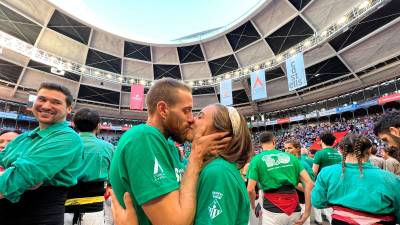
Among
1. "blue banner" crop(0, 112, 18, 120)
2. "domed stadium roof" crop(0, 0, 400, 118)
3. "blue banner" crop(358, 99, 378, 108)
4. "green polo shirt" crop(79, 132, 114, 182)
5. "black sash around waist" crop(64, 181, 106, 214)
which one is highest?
"domed stadium roof" crop(0, 0, 400, 118)

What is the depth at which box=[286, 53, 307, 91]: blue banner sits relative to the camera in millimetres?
16208

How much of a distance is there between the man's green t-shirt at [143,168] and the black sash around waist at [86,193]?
5.40ft

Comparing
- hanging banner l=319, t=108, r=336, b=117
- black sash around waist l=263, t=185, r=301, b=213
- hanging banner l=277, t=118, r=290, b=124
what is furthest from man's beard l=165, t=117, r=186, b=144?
hanging banner l=277, t=118, r=290, b=124

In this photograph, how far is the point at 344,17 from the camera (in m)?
16.2

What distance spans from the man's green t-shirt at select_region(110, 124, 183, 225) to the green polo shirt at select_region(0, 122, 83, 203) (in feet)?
2.45

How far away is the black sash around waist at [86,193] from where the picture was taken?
2.42 meters

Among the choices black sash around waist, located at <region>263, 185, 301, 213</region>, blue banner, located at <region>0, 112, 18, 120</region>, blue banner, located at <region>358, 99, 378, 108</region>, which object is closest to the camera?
black sash around waist, located at <region>263, 185, 301, 213</region>

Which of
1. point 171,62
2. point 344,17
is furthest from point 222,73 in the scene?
point 344,17

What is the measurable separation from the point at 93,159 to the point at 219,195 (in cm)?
198

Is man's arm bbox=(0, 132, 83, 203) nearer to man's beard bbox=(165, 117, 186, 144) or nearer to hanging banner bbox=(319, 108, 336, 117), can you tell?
man's beard bbox=(165, 117, 186, 144)

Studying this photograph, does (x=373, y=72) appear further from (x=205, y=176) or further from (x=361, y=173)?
(x=205, y=176)

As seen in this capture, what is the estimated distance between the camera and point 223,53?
23.8m

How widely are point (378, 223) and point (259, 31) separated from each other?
68.6ft

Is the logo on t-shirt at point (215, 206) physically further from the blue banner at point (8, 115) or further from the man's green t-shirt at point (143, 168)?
the blue banner at point (8, 115)
